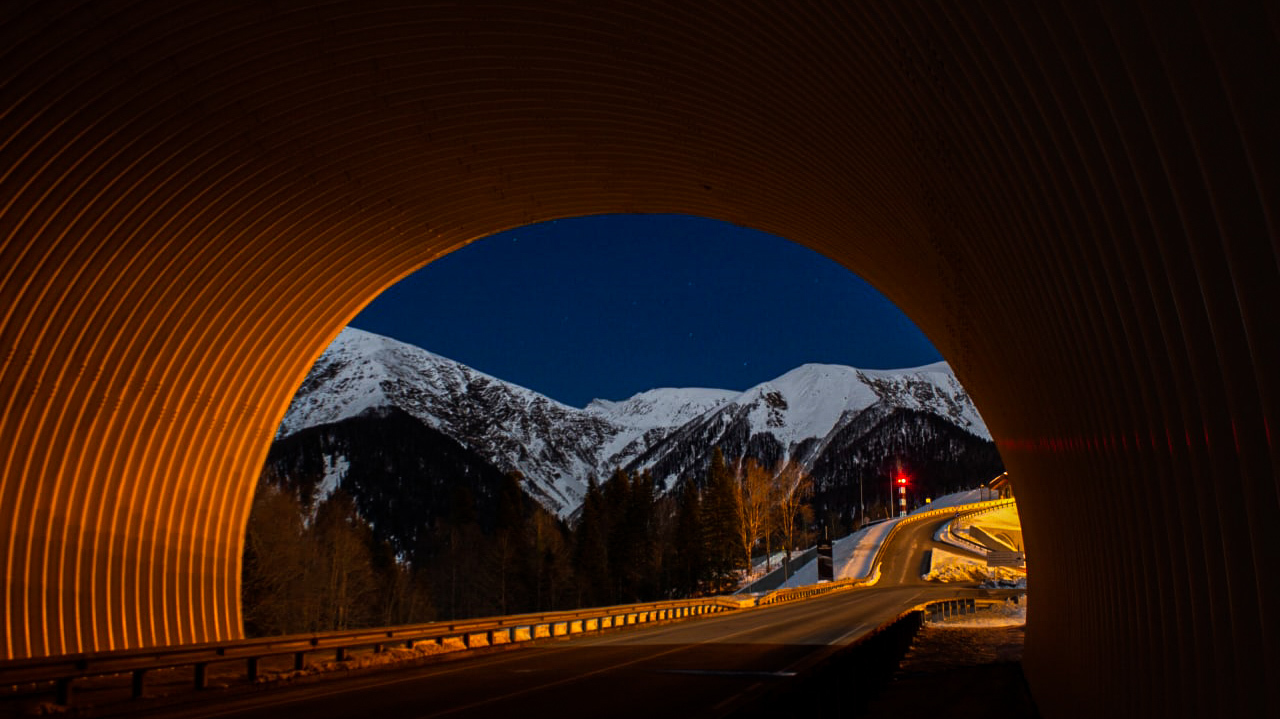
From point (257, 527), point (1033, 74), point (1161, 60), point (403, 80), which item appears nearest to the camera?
point (1161, 60)

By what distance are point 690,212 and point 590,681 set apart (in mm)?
9051

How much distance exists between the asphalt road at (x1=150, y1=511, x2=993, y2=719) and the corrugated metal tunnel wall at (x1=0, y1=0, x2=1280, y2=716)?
3448 millimetres

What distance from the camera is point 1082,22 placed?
4992mm

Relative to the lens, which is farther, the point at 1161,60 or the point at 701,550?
the point at 701,550

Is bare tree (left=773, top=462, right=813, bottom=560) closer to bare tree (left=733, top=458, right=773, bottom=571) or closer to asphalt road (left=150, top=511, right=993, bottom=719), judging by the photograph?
bare tree (left=733, top=458, right=773, bottom=571)

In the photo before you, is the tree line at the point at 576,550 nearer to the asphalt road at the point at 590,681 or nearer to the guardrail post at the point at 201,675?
the asphalt road at the point at 590,681

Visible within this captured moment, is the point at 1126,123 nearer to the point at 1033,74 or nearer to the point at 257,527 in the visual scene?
the point at 1033,74

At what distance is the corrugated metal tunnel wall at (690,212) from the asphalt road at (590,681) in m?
3.45

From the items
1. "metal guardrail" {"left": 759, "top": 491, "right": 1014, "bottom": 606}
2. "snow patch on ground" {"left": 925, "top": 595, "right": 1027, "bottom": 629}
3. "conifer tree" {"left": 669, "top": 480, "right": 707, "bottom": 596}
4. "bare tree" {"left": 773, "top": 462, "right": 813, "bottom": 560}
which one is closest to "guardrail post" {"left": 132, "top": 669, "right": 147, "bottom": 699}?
"snow patch on ground" {"left": 925, "top": 595, "right": 1027, "bottom": 629}

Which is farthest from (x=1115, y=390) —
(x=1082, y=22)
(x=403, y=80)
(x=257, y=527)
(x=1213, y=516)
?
(x=257, y=527)

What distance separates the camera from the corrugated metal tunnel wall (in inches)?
188

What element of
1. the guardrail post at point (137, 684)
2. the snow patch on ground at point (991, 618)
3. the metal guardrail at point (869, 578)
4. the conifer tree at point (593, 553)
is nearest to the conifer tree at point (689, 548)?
the conifer tree at point (593, 553)

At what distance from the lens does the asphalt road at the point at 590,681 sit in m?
12.9

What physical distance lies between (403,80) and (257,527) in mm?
50576
